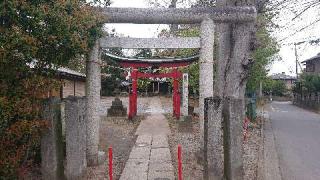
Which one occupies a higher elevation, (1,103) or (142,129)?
(1,103)

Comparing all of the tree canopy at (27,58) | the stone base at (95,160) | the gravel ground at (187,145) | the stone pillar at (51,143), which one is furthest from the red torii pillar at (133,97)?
the stone pillar at (51,143)

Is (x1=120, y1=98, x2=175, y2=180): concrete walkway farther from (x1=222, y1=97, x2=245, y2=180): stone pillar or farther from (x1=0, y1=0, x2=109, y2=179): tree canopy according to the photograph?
(x1=0, y1=0, x2=109, y2=179): tree canopy

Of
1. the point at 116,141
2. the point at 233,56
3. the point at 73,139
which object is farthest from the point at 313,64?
the point at 73,139

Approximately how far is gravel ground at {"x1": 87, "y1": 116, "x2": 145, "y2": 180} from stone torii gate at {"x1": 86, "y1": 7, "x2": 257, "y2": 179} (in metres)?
0.68

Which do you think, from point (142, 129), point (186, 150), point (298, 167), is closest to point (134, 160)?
point (186, 150)

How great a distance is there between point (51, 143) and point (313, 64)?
187 ft

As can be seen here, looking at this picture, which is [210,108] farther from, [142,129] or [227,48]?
[142,129]

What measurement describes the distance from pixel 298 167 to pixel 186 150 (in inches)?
130

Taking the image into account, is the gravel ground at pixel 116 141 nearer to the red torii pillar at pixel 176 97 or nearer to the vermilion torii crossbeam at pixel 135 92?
the vermilion torii crossbeam at pixel 135 92

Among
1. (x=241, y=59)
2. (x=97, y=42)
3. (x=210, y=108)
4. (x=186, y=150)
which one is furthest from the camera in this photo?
(x=241, y=59)

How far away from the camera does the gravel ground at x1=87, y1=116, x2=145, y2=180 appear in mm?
9906

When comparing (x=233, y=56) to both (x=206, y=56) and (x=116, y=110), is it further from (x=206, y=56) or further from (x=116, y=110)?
(x=116, y=110)

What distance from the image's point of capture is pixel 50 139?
815 centimetres

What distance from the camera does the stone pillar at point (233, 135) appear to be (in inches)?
321
